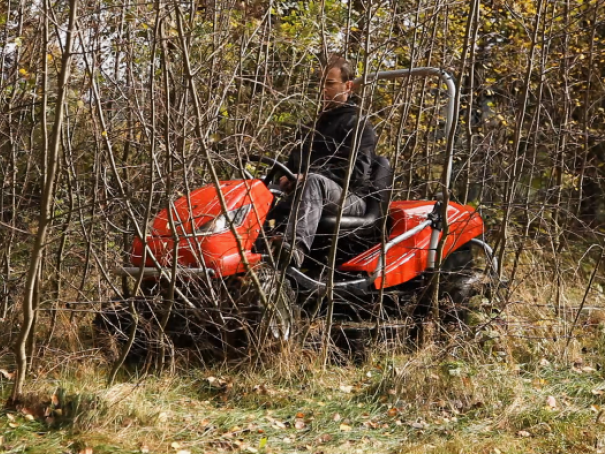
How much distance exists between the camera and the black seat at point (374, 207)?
5.30 m

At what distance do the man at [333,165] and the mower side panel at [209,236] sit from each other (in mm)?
222

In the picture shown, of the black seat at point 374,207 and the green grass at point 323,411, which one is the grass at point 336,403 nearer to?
the green grass at point 323,411

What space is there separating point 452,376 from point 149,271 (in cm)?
170

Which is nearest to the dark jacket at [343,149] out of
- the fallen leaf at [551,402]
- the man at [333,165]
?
the man at [333,165]

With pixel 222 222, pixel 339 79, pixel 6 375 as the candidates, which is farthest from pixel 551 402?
pixel 6 375

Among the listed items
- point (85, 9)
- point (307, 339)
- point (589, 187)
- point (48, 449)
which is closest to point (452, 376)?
point (307, 339)

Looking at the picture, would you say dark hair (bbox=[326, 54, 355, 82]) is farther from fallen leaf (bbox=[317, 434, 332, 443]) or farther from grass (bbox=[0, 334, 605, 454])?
fallen leaf (bbox=[317, 434, 332, 443])

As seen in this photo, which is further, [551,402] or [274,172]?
[274,172]

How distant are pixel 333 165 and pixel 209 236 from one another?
96 centimetres

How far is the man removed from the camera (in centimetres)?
500

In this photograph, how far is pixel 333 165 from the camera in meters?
5.37

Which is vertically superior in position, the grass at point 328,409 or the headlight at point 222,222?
the headlight at point 222,222

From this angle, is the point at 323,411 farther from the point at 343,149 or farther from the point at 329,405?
the point at 343,149

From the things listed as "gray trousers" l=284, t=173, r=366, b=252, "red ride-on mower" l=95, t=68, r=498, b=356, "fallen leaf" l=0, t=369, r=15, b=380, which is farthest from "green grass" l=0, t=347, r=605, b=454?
"gray trousers" l=284, t=173, r=366, b=252
